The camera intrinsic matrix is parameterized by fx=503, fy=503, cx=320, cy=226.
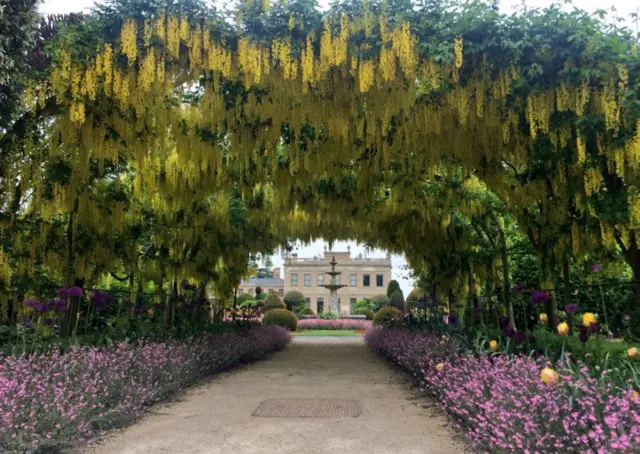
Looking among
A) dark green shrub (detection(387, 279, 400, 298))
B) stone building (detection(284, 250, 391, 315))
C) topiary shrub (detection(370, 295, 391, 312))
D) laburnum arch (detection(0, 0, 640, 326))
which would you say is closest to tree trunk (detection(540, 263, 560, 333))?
laburnum arch (detection(0, 0, 640, 326))

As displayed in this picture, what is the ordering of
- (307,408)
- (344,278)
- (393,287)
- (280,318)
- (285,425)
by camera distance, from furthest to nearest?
(344,278) < (393,287) < (280,318) < (307,408) < (285,425)

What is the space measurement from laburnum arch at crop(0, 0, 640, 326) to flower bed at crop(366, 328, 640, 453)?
8.19 ft

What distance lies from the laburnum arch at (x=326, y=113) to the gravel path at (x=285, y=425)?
9.49ft

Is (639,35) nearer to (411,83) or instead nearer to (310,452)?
(411,83)

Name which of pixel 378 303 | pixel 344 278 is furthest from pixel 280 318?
pixel 344 278

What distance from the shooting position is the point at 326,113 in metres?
6.29

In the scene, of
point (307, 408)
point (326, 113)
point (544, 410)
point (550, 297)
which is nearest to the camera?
point (544, 410)

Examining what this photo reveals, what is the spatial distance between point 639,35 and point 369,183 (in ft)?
15.3

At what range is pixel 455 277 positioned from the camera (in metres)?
11.6

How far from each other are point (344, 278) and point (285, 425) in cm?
4702

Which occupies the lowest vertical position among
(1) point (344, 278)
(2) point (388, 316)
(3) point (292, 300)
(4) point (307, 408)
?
(4) point (307, 408)

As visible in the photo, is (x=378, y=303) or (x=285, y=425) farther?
(x=378, y=303)

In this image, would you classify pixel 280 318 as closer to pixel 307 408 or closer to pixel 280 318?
pixel 280 318

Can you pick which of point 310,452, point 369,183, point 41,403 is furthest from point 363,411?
point 369,183
